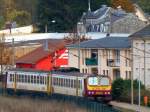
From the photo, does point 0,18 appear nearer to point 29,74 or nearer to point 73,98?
point 29,74

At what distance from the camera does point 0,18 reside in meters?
136

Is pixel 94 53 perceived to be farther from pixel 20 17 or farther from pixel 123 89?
pixel 20 17

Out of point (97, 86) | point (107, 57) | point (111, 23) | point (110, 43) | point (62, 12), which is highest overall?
point (62, 12)

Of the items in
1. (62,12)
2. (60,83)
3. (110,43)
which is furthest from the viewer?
(62,12)

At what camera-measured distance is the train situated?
60.5 meters

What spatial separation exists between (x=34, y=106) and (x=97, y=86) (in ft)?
18.9

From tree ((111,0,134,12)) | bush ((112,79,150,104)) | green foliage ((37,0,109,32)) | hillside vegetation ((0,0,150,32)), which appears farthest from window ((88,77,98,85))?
tree ((111,0,134,12))

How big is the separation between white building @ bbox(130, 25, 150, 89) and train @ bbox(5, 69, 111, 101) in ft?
28.4

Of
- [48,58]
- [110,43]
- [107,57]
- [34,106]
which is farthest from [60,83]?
[48,58]

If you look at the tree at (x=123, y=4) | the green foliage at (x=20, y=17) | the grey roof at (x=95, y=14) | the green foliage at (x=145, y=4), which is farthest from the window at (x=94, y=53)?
the green foliage at (x=20, y=17)

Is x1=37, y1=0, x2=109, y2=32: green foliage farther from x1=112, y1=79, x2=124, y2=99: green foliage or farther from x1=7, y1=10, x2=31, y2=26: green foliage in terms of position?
x1=112, y1=79, x2=124, y2=99: green foliage

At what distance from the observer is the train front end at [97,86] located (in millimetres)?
60281

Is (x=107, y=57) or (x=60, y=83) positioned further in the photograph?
(x=107, y=57)

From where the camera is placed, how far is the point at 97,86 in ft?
199
